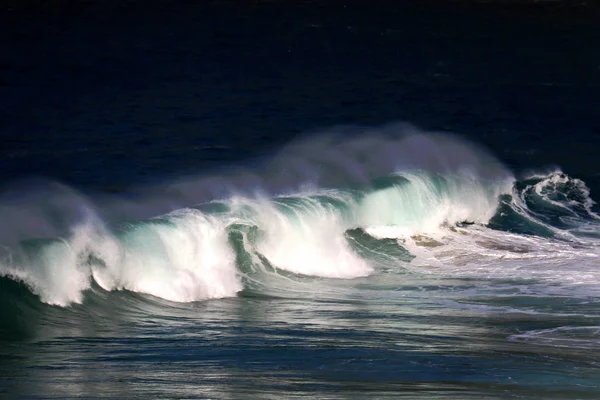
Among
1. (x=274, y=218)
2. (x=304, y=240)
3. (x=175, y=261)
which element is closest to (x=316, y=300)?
(x=175, y=261)

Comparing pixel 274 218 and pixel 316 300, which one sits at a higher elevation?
pixel 274 218

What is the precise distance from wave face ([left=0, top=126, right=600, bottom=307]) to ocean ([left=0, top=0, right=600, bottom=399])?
0.04m

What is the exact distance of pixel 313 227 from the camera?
49.6ft

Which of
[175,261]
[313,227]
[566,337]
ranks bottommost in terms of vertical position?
[566,337]

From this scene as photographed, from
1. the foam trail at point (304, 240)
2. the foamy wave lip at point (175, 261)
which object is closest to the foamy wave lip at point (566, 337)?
the foamy wave lip at point (175, 261)

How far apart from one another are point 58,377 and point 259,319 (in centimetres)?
317

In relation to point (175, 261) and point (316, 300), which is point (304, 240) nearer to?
point (316, 300)

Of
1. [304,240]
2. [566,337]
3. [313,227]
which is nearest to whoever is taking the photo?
[566,337]

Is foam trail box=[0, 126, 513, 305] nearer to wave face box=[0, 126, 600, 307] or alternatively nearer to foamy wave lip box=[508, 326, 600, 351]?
wave face box=[0, 126, 600, 307]

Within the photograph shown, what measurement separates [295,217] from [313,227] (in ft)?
0.84

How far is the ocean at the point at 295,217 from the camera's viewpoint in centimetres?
866

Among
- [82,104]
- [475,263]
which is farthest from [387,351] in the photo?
[82,104]

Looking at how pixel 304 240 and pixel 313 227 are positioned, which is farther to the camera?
pixel 313 227

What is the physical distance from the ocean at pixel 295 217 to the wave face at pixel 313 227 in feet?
0.15
